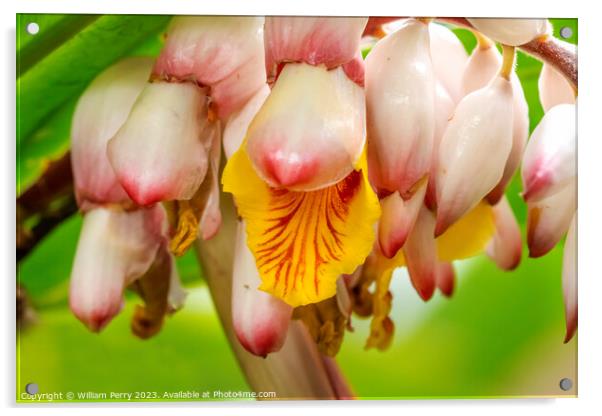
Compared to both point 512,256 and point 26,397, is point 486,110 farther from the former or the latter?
point 26,397

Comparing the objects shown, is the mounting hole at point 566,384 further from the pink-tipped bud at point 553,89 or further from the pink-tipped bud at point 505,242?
the pink-tipped bud at point 553,89

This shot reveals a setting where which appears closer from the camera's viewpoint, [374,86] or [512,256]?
[374,86]

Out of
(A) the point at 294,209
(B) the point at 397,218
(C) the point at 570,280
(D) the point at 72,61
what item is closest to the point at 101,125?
(D) the point at 72,61

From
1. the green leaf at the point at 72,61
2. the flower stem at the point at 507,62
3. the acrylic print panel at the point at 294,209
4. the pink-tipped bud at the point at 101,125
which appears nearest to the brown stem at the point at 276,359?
the acrylic print panel at the point at 294,209

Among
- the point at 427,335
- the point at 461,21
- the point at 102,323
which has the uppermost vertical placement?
the point at 461,21

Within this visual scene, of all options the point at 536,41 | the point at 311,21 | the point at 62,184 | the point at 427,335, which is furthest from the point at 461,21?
the point at 62,184

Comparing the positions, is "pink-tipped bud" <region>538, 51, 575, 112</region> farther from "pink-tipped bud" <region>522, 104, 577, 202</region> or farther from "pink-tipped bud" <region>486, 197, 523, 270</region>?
"pink-tipped bud" <region>486, 197, 523, 270</region>

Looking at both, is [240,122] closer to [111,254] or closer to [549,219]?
[111,254]
